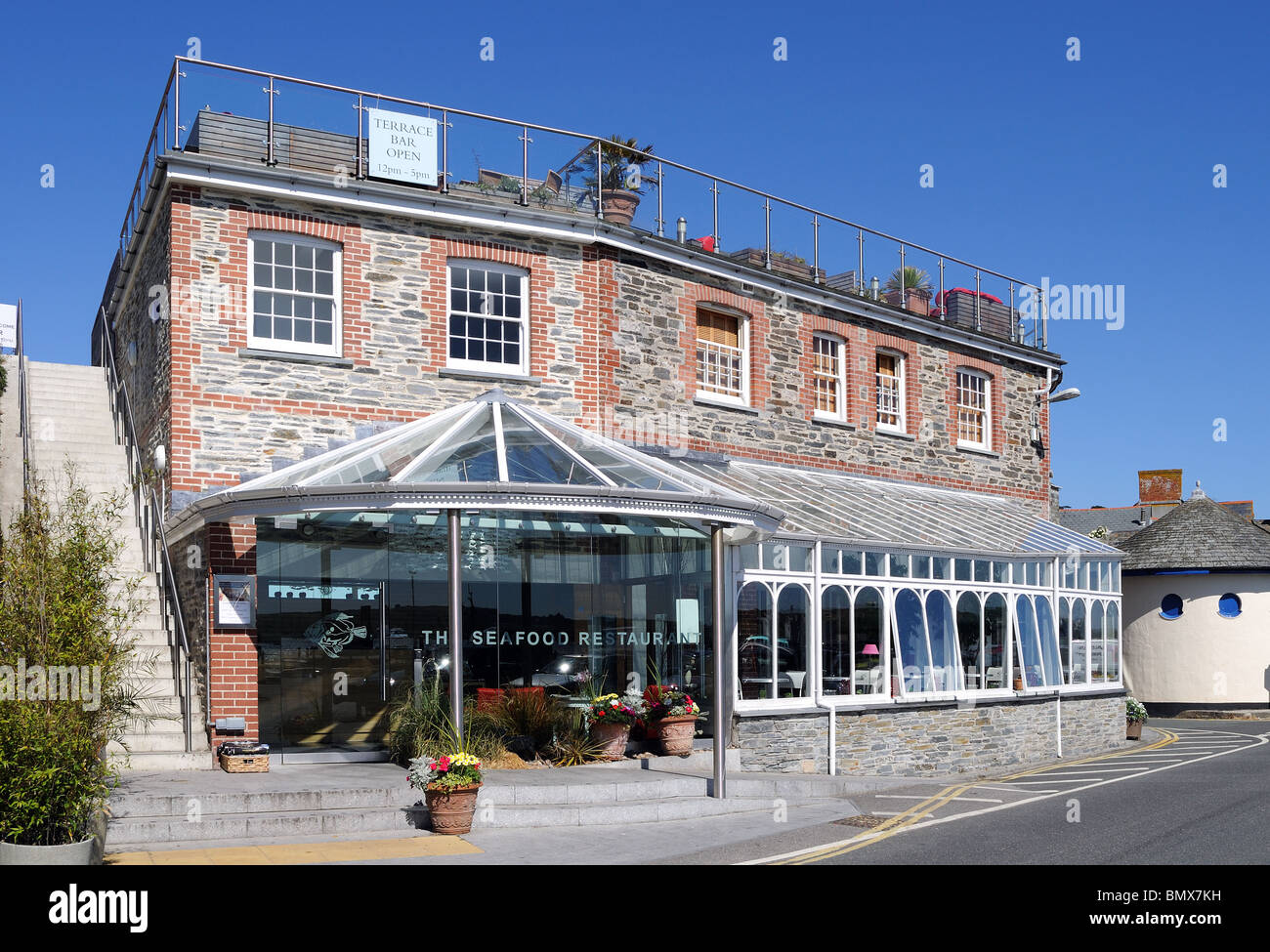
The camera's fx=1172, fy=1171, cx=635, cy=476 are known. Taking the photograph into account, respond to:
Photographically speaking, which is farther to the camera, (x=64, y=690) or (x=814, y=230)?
(x=814, y=230)

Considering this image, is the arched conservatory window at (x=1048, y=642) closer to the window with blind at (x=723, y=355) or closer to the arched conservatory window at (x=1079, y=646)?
the arched conservatory window at (x=1079, y=646)

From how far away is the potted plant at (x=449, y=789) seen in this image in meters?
11.0

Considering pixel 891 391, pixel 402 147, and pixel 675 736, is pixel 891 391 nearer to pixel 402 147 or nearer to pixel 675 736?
pixel 675 736

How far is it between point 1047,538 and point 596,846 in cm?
1451

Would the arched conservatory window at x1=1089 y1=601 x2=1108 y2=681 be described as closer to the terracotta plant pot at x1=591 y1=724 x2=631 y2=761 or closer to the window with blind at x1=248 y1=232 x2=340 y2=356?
the terracotta plant pot at x1=591 y1=724 x2=631 y2=761

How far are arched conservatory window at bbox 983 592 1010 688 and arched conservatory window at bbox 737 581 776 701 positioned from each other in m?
5.41

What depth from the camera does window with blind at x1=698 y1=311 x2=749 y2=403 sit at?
18984 mm

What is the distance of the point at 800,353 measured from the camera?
2042cm

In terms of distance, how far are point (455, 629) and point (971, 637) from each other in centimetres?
1050

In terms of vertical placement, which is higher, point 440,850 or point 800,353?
point 800,353

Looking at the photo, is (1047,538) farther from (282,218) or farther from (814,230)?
(282,218)

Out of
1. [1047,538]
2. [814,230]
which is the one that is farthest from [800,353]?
[1047,538]

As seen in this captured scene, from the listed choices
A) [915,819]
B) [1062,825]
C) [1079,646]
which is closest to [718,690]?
[915,819]

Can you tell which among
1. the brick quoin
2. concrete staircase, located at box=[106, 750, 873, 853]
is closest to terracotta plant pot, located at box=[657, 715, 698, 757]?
concrete staircase, located at box=[106, 750, 873, 853]
